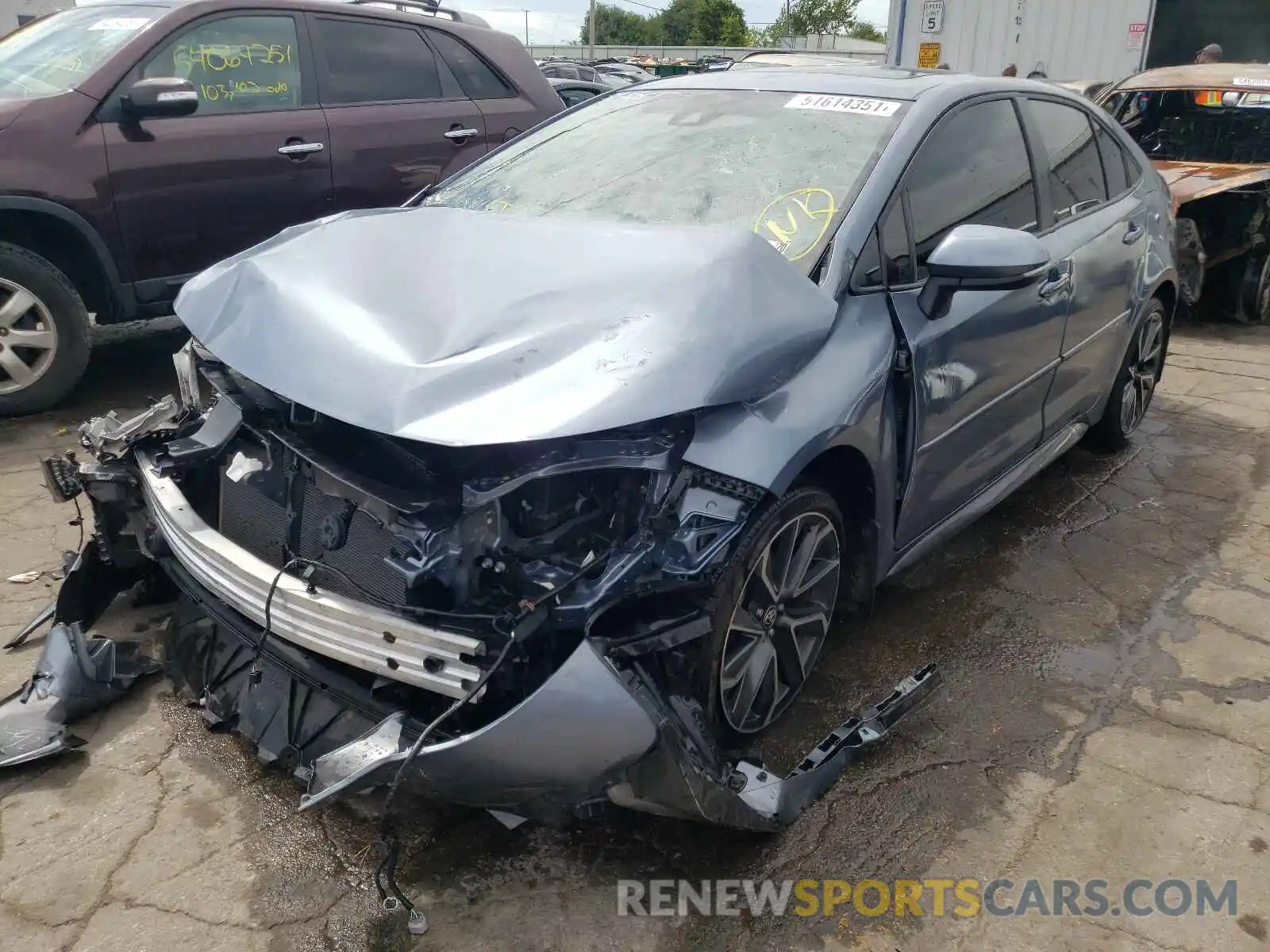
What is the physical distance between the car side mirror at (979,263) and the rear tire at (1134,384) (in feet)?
6.22

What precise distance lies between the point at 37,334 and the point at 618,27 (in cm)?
9315

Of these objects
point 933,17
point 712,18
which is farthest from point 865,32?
point 933,17

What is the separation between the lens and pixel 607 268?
2492 millimetres

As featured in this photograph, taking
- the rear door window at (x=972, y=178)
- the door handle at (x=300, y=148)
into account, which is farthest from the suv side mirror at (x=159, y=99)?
the rear door window at (x=972, y=178)

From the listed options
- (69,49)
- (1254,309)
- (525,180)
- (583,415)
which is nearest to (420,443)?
(583,415)

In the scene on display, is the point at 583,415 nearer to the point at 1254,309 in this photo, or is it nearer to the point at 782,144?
the point at 782,144

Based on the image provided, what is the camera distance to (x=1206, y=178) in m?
6.89

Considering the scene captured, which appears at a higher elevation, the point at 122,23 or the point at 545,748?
the point at 122,23

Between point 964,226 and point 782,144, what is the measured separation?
2.01 feet

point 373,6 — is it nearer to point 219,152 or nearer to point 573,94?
point 219,152

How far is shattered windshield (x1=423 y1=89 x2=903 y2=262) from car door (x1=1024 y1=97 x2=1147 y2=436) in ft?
2.97

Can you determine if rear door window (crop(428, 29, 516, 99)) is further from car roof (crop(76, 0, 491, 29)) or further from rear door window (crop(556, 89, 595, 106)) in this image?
rear door window (crop(556, 89, 595, 106))

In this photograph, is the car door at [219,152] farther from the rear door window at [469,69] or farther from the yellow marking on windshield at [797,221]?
the yellow marking on windshield at [797,221]

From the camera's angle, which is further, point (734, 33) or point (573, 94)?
point (734, 33)
